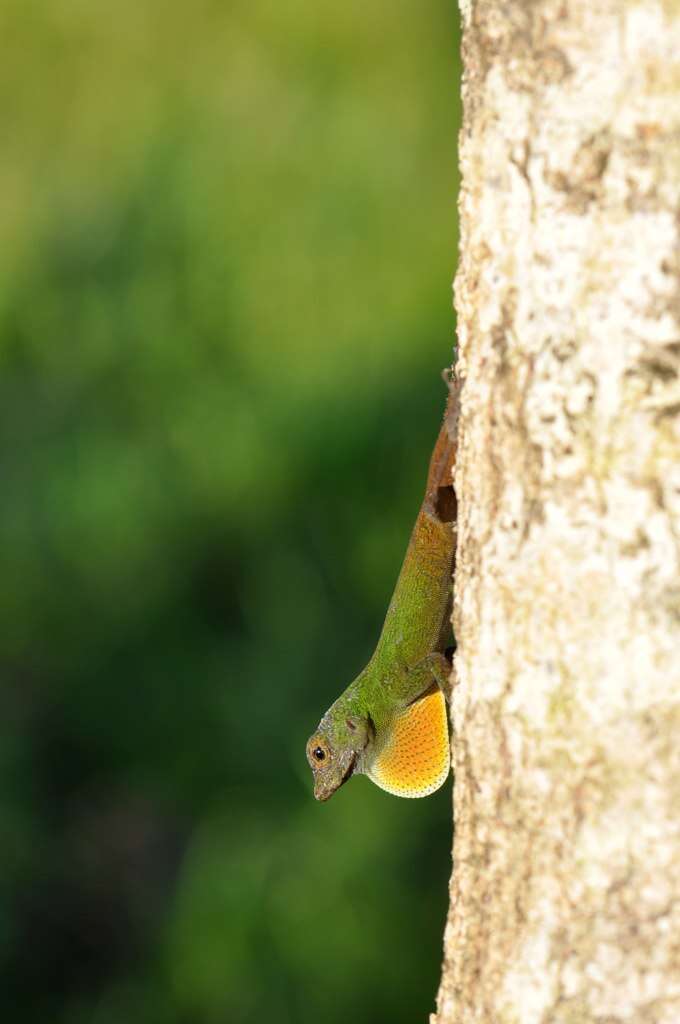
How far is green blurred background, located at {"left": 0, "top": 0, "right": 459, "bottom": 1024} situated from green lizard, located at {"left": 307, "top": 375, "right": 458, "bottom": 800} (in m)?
1.81

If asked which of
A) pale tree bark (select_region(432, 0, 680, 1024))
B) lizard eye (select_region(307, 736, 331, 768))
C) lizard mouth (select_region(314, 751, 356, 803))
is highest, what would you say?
pale tree bark (select_region(432, 0, 680, 1024))

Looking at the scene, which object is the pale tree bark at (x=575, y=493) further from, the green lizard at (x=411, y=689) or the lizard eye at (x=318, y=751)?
the lizard eye at (x=318, y=751)

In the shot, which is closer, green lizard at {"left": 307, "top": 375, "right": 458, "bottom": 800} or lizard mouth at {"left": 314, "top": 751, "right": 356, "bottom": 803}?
green lizard at {"left": 307, "top": 375, "right": 458, "bottom": 800}

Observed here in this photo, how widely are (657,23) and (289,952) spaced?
3.35 m

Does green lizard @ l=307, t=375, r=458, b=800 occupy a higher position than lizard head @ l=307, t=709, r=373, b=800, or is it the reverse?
green lizard @ l=307, t=375, r=458, b=800

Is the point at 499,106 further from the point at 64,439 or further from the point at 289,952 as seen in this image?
the point at 64,439

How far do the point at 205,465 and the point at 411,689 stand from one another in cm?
291

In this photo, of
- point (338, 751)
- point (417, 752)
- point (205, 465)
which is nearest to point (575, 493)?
point (417, 752)

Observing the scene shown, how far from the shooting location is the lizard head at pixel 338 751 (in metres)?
2.05

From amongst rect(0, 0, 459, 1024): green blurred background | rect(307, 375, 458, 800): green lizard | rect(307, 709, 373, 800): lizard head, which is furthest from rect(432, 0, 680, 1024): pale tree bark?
rect(0, 0, 459, 1024): green blurred background

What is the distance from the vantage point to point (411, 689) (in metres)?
1.95

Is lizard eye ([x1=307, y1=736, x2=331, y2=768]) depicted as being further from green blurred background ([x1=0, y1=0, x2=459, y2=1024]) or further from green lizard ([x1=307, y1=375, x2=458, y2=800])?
green blurred background ([x1=0, y1=0, x2=459, y2=1024])

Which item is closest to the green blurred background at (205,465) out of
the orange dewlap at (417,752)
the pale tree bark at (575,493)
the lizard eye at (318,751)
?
the lizard eye at (318,751)

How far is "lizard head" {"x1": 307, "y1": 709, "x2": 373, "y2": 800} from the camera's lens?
80.9 inches
